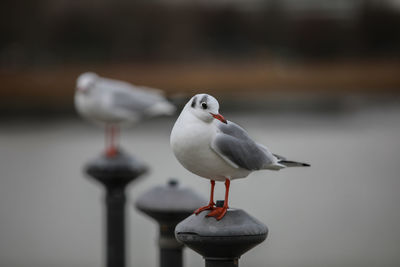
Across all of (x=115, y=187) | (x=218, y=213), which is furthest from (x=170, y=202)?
(x=115, y=187)

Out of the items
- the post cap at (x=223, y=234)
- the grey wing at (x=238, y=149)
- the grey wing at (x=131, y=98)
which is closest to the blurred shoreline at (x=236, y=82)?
the grey wing at (x=131, y=98)

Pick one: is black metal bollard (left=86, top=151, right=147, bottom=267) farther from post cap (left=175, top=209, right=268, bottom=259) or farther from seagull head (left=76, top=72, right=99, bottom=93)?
post cap (left=175, top=209, right=268, bottom=259)

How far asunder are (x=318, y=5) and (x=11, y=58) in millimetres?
11261

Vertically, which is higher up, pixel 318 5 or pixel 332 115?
pixel 318 5

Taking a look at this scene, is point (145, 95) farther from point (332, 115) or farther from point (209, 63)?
point (209, 63)

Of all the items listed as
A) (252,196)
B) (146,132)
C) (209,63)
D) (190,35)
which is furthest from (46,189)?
(190,35)

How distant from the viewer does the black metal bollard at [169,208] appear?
9.75ft

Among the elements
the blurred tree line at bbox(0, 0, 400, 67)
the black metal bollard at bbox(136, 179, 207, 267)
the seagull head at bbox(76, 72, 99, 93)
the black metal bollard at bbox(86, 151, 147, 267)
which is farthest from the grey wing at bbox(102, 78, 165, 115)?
the blurred tree line at bbox(0, 0, 400, 67)

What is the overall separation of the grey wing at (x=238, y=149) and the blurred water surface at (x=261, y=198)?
3547 millimetres

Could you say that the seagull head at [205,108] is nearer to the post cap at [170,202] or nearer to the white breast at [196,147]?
the white breast at [196,147]

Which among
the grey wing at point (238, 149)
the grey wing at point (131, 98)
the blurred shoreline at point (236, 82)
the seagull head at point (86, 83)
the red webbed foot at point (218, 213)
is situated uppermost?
the grey wing at point (238, 149)

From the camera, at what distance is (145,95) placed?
556 centimetres

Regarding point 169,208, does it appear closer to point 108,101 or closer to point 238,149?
point 238,149

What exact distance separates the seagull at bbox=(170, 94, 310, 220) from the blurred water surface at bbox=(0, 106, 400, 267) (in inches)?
141
